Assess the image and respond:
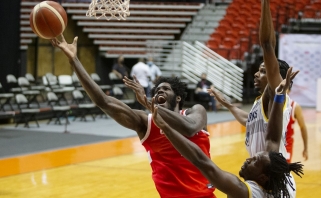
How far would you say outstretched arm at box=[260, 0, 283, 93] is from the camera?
179 inches

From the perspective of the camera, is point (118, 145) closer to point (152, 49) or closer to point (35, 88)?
point (35, 88)

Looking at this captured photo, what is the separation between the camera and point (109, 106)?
4609mm

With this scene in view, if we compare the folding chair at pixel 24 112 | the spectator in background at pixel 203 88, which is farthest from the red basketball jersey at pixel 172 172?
the spectator in background at pixel 203 88

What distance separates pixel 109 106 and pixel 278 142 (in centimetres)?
126

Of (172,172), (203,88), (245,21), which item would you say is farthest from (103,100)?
(245,21)

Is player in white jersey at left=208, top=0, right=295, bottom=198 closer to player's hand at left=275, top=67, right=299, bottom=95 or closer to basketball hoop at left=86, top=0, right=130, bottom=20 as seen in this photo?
player's hand at left=275, top=67, right=299, bottom=95

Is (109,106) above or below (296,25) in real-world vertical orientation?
above

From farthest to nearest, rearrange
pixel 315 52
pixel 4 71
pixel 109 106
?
pixel 315 52 < pixel 4 71 < pixel 109 106

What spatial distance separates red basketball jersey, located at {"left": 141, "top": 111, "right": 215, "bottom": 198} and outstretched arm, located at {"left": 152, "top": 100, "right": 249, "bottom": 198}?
3.68 ft

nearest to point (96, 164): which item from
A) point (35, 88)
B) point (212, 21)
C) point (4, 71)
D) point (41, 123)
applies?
point (41, 123)

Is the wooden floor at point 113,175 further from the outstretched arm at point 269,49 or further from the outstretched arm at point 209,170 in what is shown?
the outstretched arm at point 209,170

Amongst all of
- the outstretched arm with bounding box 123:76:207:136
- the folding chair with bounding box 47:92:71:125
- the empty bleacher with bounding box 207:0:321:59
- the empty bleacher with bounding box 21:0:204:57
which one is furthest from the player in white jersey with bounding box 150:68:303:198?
the empty bleacher with bounding box 21:0:204:57

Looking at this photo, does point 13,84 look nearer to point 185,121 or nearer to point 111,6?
point 111,6

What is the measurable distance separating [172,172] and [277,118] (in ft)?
3.22
